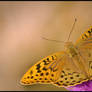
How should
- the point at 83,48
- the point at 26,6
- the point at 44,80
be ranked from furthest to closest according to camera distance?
the point at 26,6 → the point at 83,48 → the point at 44,80

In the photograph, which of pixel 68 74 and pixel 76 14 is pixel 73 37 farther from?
pixel 68 74

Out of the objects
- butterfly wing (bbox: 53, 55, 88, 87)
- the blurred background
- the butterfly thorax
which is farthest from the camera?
the blurred background

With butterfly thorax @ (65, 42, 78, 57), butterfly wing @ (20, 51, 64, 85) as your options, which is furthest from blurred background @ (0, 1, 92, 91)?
butterfly wing @ (20, 51, 64, 85)

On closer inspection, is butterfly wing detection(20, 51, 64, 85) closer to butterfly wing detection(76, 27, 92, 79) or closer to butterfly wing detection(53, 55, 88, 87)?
butterfly wing detection(53, 55, 88, 87)

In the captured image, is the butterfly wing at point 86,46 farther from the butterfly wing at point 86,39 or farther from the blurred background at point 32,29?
the blurred background at point 32,29

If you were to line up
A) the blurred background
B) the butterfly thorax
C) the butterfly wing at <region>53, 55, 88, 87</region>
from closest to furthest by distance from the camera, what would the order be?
the butterfly wing at <region>53, 55, 88, 87</region>
the butterfly thorax
the blurred background

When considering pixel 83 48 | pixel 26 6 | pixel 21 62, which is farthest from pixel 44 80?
pixel 26 6

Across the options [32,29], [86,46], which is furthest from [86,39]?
[32,29]
